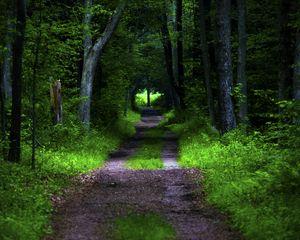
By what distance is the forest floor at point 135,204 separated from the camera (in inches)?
361

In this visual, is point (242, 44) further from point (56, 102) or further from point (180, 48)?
point (180, 48)

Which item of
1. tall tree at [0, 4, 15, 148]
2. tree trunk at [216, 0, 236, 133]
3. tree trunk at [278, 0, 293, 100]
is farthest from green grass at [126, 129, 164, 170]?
tree trunk at [278, 0, 293, 100]

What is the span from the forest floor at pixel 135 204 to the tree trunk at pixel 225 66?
323 cm

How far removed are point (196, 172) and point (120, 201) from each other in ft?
15.3

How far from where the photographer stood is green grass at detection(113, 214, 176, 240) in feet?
28.2

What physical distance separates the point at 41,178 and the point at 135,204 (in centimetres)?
352

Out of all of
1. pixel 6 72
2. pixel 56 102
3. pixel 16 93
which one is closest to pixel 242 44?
pixel 56 102

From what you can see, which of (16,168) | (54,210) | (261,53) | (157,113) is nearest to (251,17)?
(261,53)

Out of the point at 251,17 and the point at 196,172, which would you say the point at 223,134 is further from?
the point at 251,17

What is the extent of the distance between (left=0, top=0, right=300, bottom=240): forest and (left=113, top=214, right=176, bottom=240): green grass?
0.04m

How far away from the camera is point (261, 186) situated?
10.6 m

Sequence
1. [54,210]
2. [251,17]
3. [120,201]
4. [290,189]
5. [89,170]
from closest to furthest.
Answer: [290,189] → [54,210] → [120,201] → [89,170] → [251,17]

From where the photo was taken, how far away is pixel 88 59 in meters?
25.3

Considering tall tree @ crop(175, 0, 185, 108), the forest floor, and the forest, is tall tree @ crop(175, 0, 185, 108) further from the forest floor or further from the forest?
the forest floor
